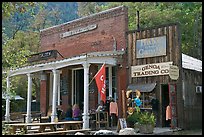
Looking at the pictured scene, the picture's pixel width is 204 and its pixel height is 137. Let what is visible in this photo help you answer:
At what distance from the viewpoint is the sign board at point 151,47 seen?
1609 centimetres

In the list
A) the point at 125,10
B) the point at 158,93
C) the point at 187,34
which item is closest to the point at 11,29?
the point at 187,34

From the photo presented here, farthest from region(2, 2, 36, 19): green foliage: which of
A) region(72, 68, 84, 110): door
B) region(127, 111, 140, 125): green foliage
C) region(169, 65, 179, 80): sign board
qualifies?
region(72, 68, 84, 110): door

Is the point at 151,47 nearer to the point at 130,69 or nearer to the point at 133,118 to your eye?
the point at 130,69

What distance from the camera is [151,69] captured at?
1628cm

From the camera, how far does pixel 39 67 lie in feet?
64.1

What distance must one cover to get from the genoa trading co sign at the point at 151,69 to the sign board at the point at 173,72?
1.26ft

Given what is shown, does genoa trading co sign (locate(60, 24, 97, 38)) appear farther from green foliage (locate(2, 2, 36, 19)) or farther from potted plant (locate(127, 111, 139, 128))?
green foliage (locate(2, 2, 36, 19))

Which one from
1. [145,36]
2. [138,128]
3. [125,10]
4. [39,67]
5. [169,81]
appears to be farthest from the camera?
[39,67]

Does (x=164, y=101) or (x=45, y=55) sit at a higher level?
(x=45, y=55)

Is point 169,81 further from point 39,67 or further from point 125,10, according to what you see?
point 39,67

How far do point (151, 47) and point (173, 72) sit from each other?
6.03ft

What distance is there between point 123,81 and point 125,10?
3.86 metres

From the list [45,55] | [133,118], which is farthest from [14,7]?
[45,55]

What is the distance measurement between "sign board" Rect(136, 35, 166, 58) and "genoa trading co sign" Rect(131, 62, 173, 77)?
20.7 inches
